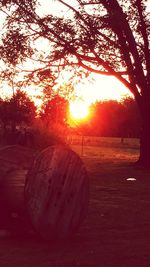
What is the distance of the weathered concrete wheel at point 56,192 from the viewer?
8.70 metres

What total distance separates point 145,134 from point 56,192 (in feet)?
70.5

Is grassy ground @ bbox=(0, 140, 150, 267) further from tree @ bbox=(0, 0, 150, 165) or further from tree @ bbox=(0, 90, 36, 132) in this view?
tree @ bbox=(0, 90, 36, 132)

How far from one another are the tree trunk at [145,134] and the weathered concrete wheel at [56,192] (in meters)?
20.1

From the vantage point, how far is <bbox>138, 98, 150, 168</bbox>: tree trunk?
29.5m

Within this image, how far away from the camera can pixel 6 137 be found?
147ft

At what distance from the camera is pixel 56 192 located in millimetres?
9031

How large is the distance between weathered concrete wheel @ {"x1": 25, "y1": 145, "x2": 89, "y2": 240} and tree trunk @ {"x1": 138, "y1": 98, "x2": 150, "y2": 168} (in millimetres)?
20113

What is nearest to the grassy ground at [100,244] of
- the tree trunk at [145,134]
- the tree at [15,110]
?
the tree trunk at [145,134]

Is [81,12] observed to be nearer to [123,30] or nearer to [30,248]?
[123,30]

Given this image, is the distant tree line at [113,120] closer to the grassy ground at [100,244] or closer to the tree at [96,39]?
the tree at [96,39]

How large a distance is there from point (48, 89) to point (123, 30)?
536cm

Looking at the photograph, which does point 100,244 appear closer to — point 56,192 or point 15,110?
point 56,192

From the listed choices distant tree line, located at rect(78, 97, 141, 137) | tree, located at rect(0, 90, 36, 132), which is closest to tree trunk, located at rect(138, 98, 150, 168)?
tree, located at rect(0, 90, 36, 132)

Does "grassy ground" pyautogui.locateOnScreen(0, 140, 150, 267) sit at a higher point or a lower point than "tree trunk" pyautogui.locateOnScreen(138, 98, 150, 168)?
lower
